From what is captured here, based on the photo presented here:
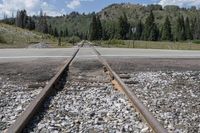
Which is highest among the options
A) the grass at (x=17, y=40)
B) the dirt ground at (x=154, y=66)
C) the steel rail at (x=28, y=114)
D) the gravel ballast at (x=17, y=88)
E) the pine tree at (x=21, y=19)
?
the pine tree at (x=21, y=19)

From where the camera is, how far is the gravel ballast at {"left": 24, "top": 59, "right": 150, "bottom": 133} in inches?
204

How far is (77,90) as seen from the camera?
8.18 metres

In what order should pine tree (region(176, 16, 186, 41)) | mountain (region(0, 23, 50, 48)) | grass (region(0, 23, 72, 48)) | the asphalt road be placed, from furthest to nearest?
pine tree (region(176, 16, 186, 41)) → mountain (region(0, 23, 50, 48)) → grass (region(0, 23, 72, 48)) → the asphalt road

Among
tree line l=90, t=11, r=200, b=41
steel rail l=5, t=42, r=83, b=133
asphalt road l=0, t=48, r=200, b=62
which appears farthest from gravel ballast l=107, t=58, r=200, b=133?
tree line l=90, t=11, r=200, b=41

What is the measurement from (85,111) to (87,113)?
0.16 metres

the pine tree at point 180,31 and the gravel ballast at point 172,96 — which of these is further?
the pine tree at point 180,31

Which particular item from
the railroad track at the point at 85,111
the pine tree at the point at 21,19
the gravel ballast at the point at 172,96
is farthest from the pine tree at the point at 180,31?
the railroad track at the point at 85,111

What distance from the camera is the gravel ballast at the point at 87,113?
517 centimetres

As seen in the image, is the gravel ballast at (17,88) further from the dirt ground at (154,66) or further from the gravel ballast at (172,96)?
the dirt ground at (154,66)

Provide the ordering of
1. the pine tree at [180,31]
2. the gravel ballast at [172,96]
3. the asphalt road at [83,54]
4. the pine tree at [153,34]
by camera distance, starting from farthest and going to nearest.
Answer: the pine tree at [180,31] → the pine tree at [153,34] → the asphalt road at [83,54] → the gravel ballast at [172,96]

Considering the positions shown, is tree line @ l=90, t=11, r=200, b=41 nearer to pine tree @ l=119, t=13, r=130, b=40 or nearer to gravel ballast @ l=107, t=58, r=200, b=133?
pine tree @ l=119, t=13, r=130, b=40

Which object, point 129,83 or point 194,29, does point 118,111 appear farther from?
point 194,29

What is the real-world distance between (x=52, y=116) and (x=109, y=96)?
1.86 meters

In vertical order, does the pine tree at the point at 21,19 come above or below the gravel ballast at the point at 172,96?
above
